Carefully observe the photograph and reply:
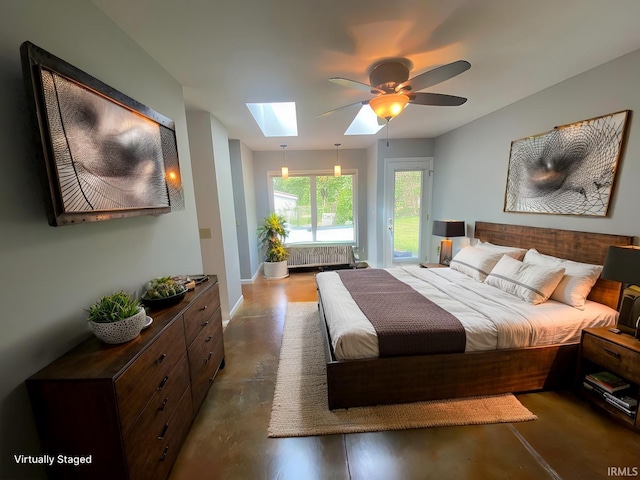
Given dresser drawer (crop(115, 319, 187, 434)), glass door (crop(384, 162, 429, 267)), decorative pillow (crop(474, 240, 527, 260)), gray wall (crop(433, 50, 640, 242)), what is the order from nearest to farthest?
dresser drawer (crop(115, 319, 187, 434)), gray wall (crop(433, 50, 640, 242)), decorative pillow (crop(474, 240, 527, 260)), glass door (crop(384, 162, 429, 267))

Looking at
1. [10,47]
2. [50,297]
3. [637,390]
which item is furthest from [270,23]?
[637,390]

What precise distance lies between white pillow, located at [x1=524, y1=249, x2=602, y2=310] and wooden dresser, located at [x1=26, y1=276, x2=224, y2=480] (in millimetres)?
3106

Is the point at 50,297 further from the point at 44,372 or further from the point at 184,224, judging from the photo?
the point at 184,224

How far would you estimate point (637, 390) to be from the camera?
175 cm

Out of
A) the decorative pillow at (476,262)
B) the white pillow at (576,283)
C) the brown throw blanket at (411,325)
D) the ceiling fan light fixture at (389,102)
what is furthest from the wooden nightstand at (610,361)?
the ceiling fan light fixture at (389,102)

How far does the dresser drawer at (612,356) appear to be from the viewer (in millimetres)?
1583

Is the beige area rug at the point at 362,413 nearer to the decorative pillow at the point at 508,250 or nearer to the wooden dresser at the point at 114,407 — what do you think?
the wooden dresser at the point at 114,407

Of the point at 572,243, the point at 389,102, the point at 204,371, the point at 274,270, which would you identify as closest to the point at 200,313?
the point at 204,371

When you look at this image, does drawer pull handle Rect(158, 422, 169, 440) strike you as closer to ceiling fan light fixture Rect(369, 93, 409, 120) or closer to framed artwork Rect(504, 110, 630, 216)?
ceiling fan light fixture Rect(369, 93, 409, 120)

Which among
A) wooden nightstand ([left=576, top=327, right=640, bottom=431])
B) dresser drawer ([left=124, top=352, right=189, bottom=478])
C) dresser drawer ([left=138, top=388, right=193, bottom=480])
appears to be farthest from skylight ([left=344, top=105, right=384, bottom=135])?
dresser drawer ([left=138, top=388, right=193, bottom=480])

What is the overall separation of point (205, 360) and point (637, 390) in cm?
318

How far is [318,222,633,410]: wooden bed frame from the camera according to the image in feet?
6.01

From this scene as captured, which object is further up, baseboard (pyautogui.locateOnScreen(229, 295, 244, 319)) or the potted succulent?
the potted succulent

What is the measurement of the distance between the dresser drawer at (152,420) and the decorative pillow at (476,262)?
10.1 ft
